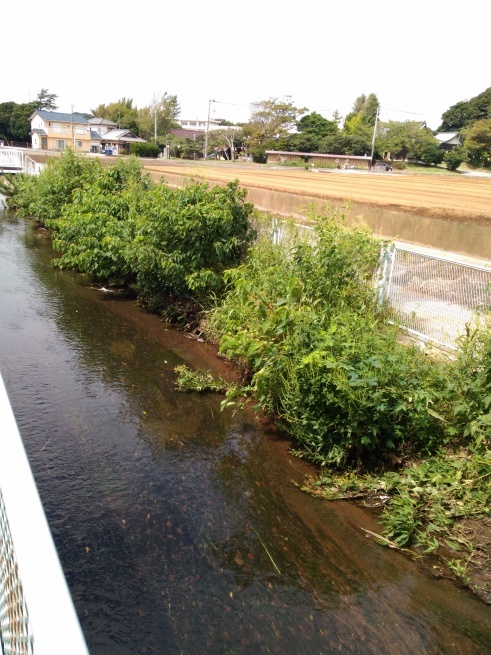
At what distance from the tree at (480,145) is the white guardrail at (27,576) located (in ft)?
158

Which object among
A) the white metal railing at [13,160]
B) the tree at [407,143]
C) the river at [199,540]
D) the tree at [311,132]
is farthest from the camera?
the tree at [311,132]

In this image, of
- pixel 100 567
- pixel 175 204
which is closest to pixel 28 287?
pixel 175 204

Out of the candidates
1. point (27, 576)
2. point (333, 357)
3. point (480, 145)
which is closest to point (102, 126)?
point (480, 145)

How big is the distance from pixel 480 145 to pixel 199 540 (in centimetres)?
4617

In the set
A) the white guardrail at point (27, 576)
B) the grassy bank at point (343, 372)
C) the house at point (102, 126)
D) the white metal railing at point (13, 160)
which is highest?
the house at point (102, 126)

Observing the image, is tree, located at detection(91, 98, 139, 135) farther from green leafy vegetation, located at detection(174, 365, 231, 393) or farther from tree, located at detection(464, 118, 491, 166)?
green leafy vegetation, located at detection(174, 365, 231, 393)

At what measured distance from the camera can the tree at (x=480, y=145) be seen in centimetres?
4328

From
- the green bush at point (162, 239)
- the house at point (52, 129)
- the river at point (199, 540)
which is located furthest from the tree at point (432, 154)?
the river at point (199, 540)

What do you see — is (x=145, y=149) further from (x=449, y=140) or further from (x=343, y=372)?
(x=343, y=372)

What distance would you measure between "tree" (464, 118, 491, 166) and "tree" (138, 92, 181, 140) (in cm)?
3648

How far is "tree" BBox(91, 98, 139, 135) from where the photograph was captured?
73.5 meters

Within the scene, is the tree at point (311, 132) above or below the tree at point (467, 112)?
below

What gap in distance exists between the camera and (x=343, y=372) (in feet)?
17.2

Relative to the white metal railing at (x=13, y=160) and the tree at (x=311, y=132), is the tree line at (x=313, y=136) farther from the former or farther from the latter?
the white metal railing at (x=13, y=160)
